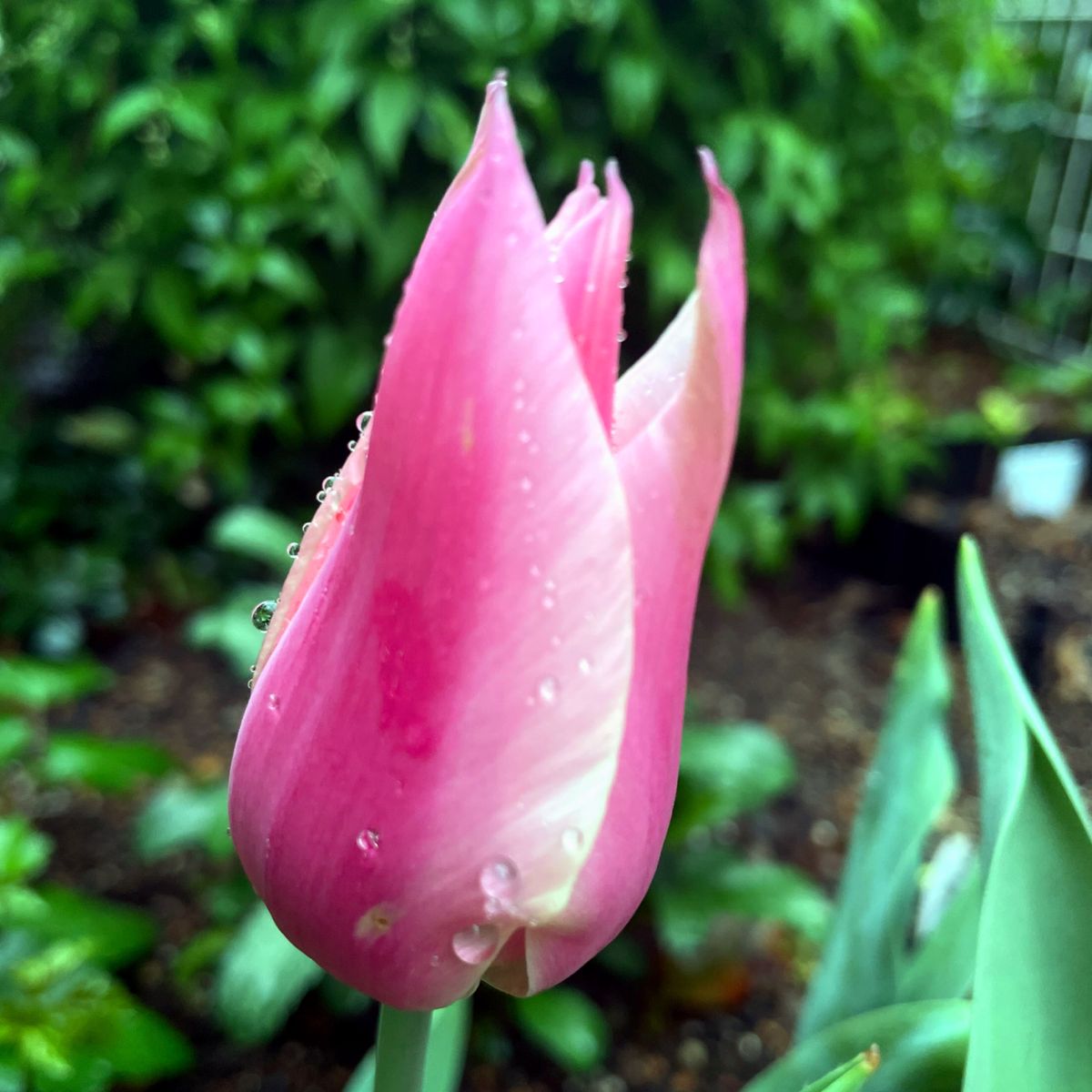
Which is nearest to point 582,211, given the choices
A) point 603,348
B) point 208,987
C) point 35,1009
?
point 603,348

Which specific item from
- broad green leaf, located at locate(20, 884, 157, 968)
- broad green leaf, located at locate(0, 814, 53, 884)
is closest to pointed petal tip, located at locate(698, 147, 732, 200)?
broad green leaf, located at locate(0, 814, 53, 884)

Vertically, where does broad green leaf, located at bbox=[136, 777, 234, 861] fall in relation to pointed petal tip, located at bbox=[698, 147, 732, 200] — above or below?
below

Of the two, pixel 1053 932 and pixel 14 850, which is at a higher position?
pixel 1053 932

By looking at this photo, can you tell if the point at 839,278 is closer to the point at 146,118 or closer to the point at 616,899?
the point at 146,118

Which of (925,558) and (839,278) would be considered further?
(925,558)

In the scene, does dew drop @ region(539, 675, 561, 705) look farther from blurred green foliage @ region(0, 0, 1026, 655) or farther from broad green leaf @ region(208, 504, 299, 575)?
blurred green foliage @ region(0, 0, 1026, 655)

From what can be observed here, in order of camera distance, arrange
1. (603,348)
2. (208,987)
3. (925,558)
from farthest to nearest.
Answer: (925,558) → (208,987) → (603,348)

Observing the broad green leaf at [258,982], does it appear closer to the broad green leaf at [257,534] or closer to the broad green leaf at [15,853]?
the broad green leaf at [15,853]
